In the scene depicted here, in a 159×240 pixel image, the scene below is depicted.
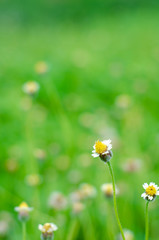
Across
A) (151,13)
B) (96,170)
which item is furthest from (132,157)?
(151,13)

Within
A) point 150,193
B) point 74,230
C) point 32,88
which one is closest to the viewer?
point 150,193

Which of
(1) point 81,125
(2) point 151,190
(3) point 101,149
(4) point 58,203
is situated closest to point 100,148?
(3) point 101,149

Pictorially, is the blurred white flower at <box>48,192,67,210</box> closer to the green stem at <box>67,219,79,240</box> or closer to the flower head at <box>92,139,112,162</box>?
the green stem at <box>67,219,79,240</box>

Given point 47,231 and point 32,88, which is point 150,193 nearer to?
point 47,231

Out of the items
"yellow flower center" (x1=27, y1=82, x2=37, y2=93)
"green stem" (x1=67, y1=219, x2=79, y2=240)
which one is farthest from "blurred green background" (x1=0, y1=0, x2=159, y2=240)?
"yellow flower center" (x1=27, y1=82, x2=37, y2=93)

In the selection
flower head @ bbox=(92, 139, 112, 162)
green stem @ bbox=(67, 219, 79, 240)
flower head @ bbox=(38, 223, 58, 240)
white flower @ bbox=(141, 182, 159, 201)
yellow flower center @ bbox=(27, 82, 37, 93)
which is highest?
yellow flower center @ bbox=(27, 82, 37, 93)

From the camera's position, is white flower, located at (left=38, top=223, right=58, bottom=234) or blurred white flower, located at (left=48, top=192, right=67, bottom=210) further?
blurred white flower, located at (left=48, top=192, right=67, bottom=210)

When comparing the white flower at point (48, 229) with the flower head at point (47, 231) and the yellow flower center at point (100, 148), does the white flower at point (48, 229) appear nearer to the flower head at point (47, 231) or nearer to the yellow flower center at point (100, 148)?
the flower head at point (47, 231)

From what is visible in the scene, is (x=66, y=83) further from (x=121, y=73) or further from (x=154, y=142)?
(x=154, y=142)
